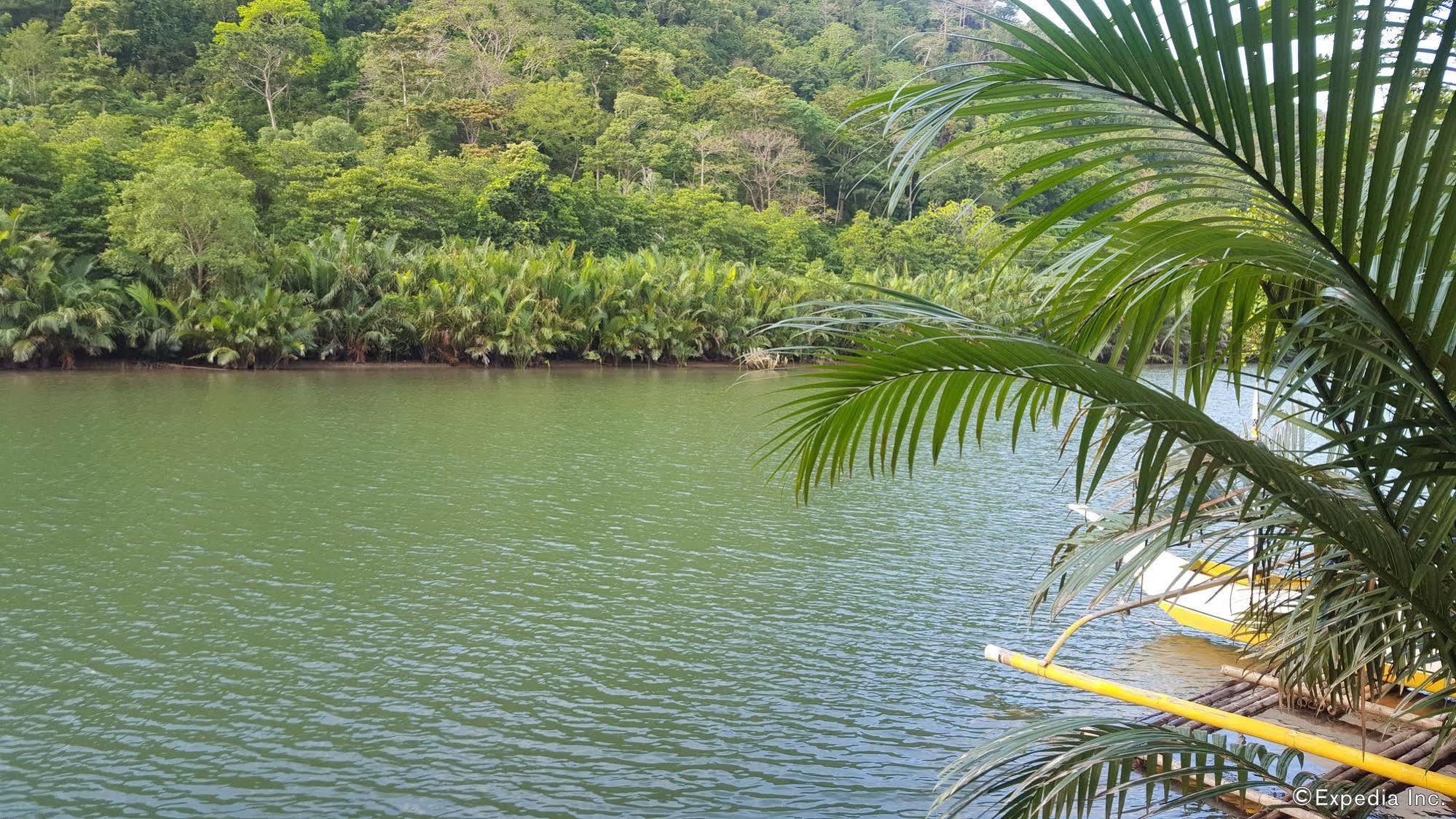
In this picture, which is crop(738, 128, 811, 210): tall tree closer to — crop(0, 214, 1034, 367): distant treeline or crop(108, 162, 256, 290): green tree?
crop(0, 214, 1034, 367): distant treeline

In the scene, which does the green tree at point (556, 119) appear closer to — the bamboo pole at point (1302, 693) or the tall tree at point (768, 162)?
the tall tree at point (768, 162)

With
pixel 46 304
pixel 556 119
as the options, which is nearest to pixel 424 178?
pixel 46 304

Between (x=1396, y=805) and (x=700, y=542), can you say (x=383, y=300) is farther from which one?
(x=1396, y=805)

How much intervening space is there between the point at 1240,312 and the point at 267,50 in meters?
38.2

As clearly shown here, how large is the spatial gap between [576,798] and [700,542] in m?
4.16

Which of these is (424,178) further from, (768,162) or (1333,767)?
(1333,767)

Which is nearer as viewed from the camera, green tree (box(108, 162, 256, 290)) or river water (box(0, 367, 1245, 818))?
river water (box(0, 367, 1245, 818))

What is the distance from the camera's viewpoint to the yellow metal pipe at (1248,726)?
10.8 ft

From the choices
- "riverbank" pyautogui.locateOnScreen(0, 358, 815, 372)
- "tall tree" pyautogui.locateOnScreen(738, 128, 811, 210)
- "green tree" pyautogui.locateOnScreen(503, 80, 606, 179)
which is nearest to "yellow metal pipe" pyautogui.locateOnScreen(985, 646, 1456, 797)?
"riverbank" pyautogui.locateOnScreen(0, 358, 815, 372)

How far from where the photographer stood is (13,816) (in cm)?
391

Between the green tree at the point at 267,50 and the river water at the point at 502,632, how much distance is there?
26.6 m

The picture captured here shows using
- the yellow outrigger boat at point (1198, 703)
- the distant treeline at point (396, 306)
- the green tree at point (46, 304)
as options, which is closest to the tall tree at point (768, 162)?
the distant treeline at point (396, 306)

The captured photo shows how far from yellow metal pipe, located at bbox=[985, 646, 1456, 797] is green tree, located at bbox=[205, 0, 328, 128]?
33.4 meters

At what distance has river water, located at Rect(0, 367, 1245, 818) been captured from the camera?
4355mm
